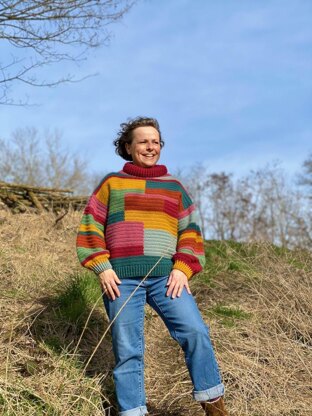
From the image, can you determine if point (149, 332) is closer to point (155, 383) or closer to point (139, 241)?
point (155, 383)

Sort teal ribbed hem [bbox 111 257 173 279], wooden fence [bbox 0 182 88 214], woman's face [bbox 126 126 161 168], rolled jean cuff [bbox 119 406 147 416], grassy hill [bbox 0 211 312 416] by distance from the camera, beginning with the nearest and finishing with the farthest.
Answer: rolled jean cuff [bbox 119 406 147 416] < teal ribbed hem [bbox 111 257 173 279] < woman's face [bbox 126 126 161 168] < grassy hill [bbox 0 211 312 416] < wooden fence [bbox 0 182 88 214]

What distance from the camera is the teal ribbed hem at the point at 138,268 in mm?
2797

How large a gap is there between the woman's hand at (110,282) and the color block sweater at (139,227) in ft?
0.11

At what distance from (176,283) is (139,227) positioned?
38 cm

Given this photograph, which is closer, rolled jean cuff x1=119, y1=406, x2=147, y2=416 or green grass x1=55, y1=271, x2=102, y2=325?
rolled jean cuff x1=119, y1=406, x2=147, y2=416

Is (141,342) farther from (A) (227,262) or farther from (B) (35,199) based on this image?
(B) (35,199)

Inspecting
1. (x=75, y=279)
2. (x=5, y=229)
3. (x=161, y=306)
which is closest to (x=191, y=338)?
(x=161, y=306)

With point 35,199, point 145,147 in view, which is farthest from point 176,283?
point 35,199

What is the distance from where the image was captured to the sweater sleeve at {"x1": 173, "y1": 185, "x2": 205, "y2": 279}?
2881 mm

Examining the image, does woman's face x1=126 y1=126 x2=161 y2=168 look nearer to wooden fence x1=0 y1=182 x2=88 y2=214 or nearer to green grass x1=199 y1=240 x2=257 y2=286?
green grass x1=199 y1=240 x2=257 y2=286

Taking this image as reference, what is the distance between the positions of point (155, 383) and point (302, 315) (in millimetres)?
1626

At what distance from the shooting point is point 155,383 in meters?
3.63

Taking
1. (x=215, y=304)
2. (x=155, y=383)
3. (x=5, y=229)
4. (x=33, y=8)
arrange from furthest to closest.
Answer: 1. (x=33, y=8)
2. (x=5, y=229)
3. (x=215, y=304)
4. (x=155, y=383)

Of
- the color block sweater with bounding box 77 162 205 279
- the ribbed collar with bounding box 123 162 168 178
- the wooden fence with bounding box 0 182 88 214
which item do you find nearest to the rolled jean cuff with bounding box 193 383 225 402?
the color block sweater with bounding box 77 162 205 279
